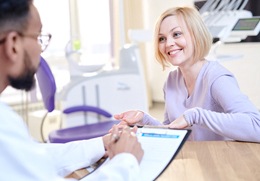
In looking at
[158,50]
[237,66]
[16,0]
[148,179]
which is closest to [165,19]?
[158,50]

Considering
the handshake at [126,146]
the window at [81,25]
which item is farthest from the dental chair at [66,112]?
the window at [81,25]

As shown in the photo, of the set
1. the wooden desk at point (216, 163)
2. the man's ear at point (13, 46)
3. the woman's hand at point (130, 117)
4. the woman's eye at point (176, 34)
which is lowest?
the wooden desk at point (216, 163)

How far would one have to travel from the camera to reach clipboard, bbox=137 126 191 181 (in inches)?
39.4

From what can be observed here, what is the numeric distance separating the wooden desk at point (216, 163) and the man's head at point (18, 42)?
495mm

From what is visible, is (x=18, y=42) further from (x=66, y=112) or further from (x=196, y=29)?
(x=66, y=112)

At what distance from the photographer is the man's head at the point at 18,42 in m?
0.72

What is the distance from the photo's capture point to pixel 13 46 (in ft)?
2.38

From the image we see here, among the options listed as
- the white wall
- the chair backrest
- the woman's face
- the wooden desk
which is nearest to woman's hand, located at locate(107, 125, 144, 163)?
the wooden desk

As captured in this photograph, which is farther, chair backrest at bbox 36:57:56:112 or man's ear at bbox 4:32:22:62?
chair backrest at bbox 36:57:56:112

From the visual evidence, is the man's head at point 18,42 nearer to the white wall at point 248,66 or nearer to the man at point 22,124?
the man at point 22,124

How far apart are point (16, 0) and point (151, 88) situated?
4.45 metres

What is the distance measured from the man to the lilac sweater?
1.66ft

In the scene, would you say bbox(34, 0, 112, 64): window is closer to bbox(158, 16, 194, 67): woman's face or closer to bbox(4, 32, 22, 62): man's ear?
bbox(158, 16, 194, 67): woman's face

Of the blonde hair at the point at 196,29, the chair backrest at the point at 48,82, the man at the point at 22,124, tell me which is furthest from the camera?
the chair backrest at the point at 48,82
